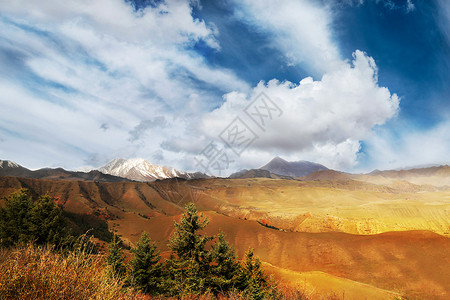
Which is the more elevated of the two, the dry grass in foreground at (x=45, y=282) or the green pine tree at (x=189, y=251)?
the dry grass in foreground at (x=45, y=282)

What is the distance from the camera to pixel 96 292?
4398 mm

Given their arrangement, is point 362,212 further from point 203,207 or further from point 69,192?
point 69,192

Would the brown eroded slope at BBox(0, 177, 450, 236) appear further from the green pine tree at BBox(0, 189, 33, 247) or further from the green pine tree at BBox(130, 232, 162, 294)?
the green pine tree at BBox(130, 232, 162, 294)

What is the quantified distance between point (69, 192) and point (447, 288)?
130m

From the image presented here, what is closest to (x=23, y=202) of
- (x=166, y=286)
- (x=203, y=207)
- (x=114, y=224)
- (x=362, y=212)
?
(x=166, y=286)

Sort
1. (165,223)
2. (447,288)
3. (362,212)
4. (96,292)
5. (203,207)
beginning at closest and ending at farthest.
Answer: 1. (96,292)
2. (447,288)
3. (362,212)
4. (165,223)
5. (203,207)

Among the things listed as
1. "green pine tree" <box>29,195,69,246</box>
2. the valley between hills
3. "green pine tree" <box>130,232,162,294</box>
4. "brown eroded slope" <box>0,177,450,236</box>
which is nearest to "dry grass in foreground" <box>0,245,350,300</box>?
the valley between hills

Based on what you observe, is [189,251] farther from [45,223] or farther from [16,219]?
[16,219]

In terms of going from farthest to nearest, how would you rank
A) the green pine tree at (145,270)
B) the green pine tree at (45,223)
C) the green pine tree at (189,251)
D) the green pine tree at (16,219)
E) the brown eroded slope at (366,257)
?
the brown eroded slope at (366,257) → the green pine tree at (16,219) → the green pine tree at (45,223) → the green pine tree at (145,270) → the green pine tree at (189,251)

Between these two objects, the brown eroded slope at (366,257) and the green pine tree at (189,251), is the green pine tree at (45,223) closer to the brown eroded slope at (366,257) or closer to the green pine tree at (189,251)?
the green pine tree at (189,251)

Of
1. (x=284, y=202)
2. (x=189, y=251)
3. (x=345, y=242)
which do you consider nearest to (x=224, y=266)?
(x=189, y=251)

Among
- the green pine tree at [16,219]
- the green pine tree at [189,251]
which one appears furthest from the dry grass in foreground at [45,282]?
the green pine tree at [16,219]

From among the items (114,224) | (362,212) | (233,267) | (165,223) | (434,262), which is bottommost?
(114,224)

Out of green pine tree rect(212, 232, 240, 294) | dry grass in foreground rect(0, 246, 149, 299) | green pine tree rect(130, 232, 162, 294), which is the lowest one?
green pine tree rect(130, 232, 162, 294)
